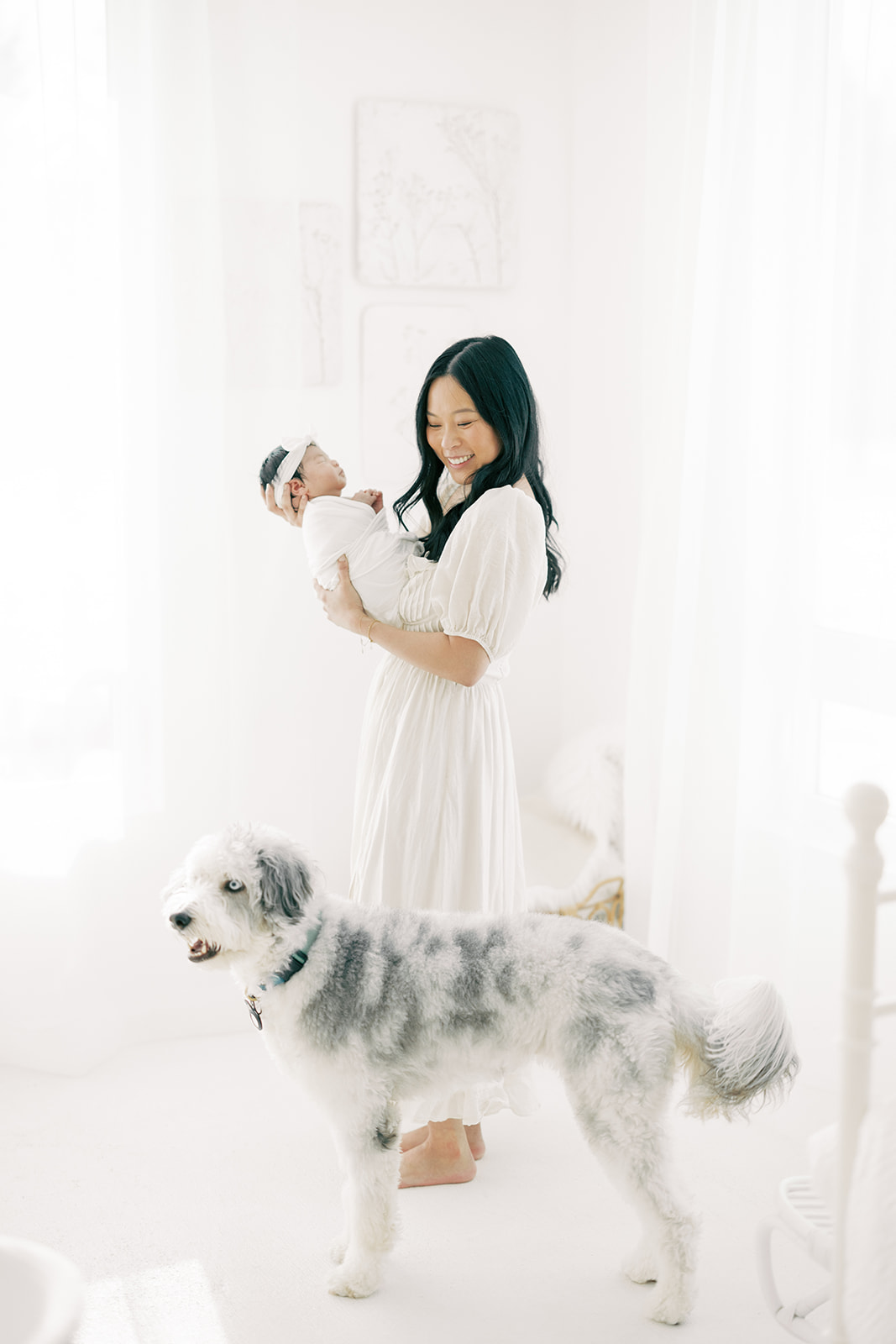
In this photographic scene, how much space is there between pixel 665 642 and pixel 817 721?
0.60 metres

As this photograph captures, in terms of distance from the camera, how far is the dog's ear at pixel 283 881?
1715 mm

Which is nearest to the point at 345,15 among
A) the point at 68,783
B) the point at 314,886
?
the point at 68,783

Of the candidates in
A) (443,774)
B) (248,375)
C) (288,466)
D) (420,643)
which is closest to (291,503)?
(288,466)

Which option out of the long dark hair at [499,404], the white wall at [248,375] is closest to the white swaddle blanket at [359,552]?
the long dark hair at [499,404]

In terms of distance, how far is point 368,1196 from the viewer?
6.01 feet

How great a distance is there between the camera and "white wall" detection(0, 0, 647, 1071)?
279 cm

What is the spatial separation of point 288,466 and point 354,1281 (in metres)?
1.47

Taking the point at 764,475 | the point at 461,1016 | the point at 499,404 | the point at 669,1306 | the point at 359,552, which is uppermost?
the point at 499,404

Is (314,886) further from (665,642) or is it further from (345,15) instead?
(345,15)

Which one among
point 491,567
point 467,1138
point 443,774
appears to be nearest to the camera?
point 491,567

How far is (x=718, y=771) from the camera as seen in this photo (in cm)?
281

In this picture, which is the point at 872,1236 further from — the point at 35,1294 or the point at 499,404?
the point at 499,404

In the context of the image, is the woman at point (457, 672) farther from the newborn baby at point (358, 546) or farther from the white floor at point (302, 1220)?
the white floor at point (302, 1220)

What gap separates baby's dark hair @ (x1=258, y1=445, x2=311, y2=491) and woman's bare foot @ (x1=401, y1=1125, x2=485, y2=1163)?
1357 millimetres
